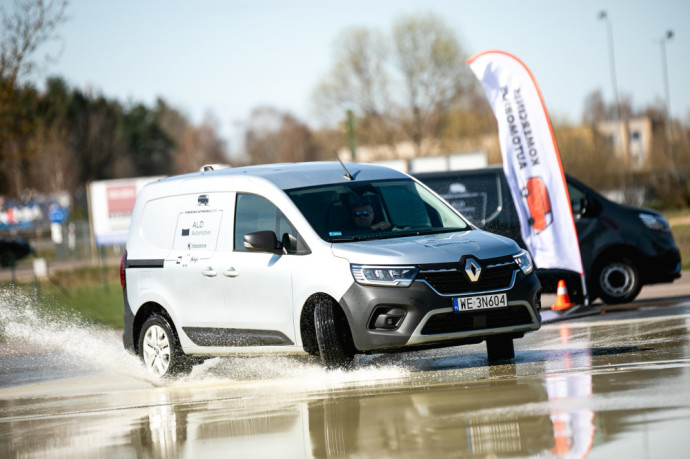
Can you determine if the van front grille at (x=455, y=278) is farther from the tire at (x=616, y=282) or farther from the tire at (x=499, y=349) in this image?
the tire at (x=616, y=282)

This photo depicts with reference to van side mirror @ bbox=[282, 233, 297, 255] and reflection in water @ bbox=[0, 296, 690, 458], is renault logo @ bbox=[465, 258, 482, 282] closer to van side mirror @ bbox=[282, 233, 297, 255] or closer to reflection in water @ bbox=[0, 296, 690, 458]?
reflection in water @ bbox=[0, 296, 690, 458]

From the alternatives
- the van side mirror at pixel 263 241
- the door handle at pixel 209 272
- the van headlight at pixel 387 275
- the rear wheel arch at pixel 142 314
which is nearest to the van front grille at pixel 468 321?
the van headlight at pixel 387 275

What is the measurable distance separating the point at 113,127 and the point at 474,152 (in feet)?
202

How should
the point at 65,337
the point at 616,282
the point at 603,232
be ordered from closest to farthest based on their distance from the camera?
the point at 65,337, the point at 603,232, the point at 616,282

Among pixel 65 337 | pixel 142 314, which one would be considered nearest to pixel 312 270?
pixel 142 314

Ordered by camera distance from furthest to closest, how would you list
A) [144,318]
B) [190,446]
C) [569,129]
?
[569,129] → [144,318] → [190,446]

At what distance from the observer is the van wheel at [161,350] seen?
10.6 m

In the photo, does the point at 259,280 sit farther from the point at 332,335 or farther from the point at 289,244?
the point at 332,335

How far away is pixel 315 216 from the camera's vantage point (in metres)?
9.71

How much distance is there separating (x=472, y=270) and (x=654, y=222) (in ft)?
23.2

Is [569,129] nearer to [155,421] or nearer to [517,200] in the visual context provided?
[517,200]

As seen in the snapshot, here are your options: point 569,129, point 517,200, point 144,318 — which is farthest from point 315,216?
point 569,129

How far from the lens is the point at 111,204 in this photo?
52.0 m

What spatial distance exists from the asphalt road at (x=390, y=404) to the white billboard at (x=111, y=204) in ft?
130
